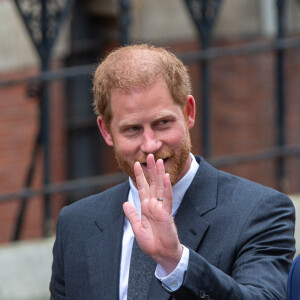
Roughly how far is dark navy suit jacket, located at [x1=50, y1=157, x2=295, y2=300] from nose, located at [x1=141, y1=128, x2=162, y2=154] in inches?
11.7

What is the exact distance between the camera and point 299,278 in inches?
116

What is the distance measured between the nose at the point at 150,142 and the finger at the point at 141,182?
3.5 inches

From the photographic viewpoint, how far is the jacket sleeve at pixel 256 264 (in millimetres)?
2887

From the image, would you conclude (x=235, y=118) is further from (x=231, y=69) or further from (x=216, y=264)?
(x=216, y=264)

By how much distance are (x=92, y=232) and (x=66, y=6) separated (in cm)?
319

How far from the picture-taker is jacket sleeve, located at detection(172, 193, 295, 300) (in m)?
2.89

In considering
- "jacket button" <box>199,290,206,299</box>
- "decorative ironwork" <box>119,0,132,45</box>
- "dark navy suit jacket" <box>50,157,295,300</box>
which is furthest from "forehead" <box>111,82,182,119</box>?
"decorative ironwork" <box>119,0,132,45</box>

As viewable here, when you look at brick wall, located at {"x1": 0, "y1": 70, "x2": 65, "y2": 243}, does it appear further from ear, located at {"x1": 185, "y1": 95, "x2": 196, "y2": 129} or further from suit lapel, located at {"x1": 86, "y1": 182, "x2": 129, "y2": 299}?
ear, located at {"x1": 185, "y1": 95, "x2": 196, "y2": 129}

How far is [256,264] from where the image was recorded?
9.99 feet

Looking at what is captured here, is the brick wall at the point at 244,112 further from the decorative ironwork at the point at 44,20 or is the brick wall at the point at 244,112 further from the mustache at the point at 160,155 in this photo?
the mustache at the point at 160,155

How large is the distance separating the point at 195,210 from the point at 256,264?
0.35 meters

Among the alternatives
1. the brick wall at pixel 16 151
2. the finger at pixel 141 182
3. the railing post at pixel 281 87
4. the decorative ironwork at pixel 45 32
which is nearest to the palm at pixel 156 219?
the finger at pixel 141 182

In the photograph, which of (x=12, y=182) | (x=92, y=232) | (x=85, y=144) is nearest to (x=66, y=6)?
(x=12, y=182)

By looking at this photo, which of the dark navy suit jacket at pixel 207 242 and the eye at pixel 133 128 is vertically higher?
the eye at pixel 133 128
